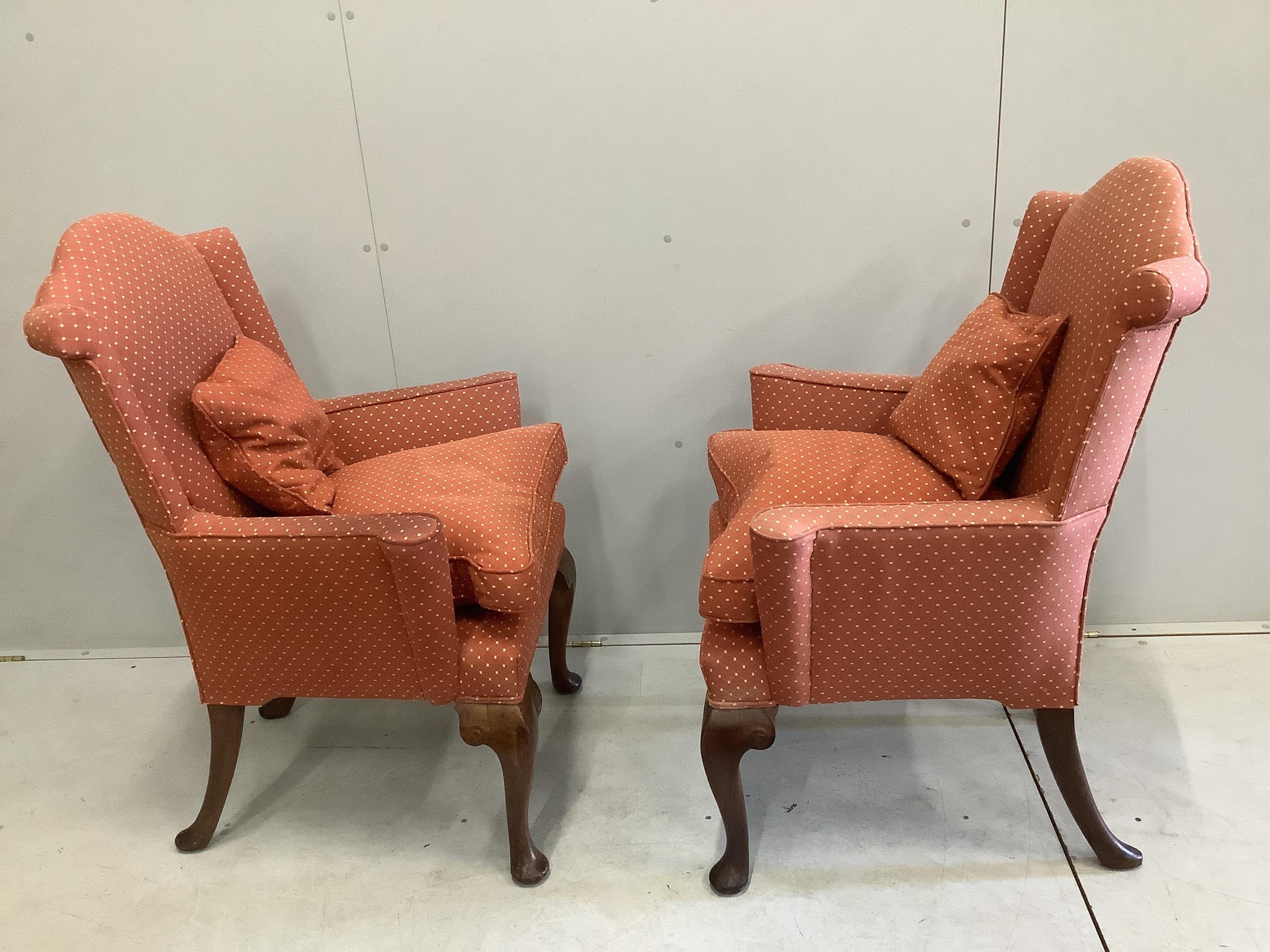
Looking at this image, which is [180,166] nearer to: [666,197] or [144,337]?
[144,337]

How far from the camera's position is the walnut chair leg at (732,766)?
4.58 feet

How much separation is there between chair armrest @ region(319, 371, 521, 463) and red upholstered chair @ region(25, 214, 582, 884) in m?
0.19

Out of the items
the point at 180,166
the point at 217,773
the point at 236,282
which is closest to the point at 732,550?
the point at 217,773

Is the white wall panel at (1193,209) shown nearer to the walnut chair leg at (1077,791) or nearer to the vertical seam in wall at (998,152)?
the vertical seam in wall at (998,152)

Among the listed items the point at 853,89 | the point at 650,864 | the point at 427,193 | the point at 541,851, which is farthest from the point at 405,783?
the point at 853,89

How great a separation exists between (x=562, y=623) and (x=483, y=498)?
519 millimetres

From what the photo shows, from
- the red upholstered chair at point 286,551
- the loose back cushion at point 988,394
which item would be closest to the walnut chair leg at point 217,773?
the red upholstered chair at point 286,551

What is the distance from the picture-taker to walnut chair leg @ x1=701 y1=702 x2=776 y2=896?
140 cm

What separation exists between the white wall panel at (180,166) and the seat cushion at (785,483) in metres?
0.89

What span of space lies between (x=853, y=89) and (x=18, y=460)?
211 cm

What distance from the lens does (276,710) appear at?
2037 mm

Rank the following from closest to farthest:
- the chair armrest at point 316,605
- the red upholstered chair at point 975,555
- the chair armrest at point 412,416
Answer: the red upholstered chair at point 975,555, the chair armrest at point 316,605, the chair armrest at point 412,416

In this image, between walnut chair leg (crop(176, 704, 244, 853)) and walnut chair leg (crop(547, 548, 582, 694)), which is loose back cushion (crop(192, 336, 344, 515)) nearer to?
walnut chair leg (crop(176, 704, 244, 853))

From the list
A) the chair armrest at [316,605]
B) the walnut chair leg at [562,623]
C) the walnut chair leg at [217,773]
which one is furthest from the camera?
the walnut chair leg at [562,623]
